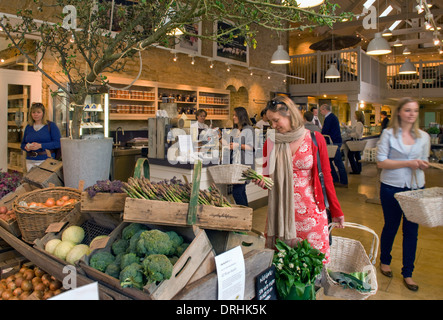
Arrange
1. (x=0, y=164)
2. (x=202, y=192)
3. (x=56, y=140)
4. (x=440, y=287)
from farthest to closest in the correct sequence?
1. (x=0, y=164)
2. (x=56, y=140)
3. (x=440, y=287)
4. (x=202, y=192)

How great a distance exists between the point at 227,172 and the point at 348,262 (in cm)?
204

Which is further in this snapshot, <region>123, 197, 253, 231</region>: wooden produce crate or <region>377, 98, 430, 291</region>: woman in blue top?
<region>377, 98, 430, 291</region>: woman in blue top

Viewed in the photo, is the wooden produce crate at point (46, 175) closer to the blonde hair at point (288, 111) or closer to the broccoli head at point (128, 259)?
the broccoli head at point (128, 259)

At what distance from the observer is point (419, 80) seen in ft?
50.7

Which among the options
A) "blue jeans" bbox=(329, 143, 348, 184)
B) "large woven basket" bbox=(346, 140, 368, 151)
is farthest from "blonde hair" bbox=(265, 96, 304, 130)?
"large woven basket" bbox=(346, 140, 368, 151)

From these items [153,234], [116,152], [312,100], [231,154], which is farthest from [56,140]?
[312,100]

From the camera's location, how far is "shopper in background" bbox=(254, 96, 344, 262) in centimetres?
238

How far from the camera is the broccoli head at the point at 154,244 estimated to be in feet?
4.84

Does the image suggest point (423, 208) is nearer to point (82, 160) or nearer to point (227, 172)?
point (227, 172)

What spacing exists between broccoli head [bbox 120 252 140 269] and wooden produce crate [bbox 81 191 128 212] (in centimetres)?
48

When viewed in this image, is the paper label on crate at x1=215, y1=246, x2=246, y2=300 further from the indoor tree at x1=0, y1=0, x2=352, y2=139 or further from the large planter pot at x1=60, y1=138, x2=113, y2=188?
the large planter pot at x1=60, y1=138, x2=113, y2=188
